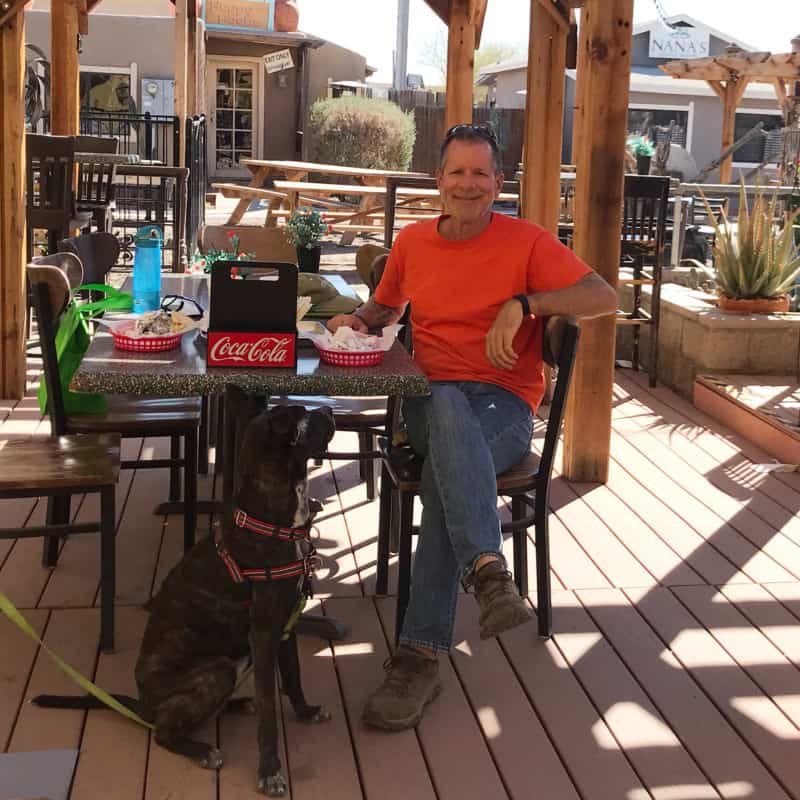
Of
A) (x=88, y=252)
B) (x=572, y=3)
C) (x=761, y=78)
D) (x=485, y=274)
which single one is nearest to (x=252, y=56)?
(x=761, y=78)

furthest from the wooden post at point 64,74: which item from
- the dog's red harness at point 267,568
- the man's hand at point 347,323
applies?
the dog's red harness at point 267,568

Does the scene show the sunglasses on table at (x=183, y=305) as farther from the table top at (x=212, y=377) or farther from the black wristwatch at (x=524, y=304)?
the black wristwatch at (x=524, y=304)

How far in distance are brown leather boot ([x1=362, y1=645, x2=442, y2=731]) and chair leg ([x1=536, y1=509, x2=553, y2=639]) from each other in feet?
1.45

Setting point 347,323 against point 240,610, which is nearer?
point 240,610

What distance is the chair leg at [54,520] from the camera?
3.60 meters

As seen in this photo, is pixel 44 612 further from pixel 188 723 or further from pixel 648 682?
pixel 648 682

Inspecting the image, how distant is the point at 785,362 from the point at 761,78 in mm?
9556

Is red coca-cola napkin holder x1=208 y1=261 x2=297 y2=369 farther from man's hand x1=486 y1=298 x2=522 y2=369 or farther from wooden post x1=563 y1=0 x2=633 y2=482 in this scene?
A: wooden post x1=563 y1=0 x2=633 y2=482

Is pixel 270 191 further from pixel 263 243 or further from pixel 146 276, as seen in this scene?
Result: pixel 146 276

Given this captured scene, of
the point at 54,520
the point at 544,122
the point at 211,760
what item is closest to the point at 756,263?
the point at 544,122

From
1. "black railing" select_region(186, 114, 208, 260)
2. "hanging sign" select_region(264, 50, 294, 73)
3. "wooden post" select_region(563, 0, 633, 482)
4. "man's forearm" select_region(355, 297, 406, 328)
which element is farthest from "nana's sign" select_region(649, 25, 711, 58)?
"man's forearm" select_region(355, 297, 406, 328)

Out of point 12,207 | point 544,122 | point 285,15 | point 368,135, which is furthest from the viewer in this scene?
point 285,15

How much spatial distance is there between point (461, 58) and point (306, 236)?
301cm

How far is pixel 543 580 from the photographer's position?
320cm
